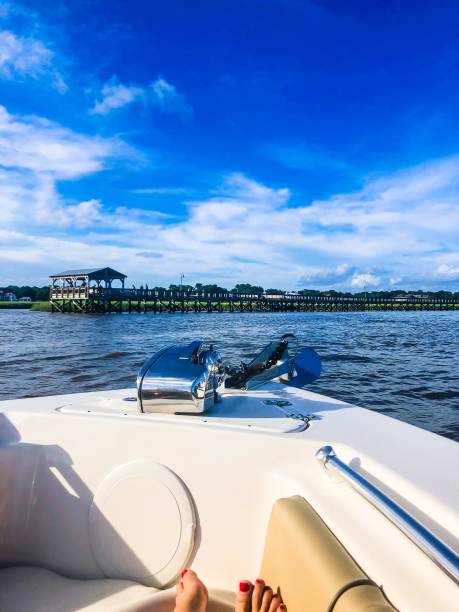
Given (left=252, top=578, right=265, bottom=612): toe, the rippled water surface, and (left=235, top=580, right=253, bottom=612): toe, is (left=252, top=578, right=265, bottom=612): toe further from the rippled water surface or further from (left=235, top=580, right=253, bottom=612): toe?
the rippled water surface

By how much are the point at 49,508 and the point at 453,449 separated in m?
1.73

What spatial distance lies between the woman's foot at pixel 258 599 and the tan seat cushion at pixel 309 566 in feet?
0.09

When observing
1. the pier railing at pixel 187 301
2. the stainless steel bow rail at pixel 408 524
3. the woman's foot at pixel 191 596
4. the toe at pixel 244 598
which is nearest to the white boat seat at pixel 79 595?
the woman's foot at pixel 191 596

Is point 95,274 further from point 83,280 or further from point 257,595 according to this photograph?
point 257,595

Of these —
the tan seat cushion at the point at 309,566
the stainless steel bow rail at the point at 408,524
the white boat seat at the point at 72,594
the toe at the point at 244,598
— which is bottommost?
the white boat seat at the point at 72,594

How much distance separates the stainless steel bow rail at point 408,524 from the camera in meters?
0.88

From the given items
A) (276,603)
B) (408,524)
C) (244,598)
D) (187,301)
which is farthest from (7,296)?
(408,524)

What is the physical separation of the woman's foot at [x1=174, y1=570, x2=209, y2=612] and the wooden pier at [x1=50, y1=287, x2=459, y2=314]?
49.4 metres

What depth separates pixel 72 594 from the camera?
5.71 feet

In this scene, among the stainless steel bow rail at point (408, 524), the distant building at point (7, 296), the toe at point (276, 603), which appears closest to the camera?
the stainless steel bow rail at point (408, 524)

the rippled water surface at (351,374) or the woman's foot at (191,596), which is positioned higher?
the woman's foot at (191,596)

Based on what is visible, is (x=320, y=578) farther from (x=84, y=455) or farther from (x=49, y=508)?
(x=49, y=508)

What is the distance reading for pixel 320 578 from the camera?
107 cm

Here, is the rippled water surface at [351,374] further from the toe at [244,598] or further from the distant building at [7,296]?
the distant building at [7,296]
